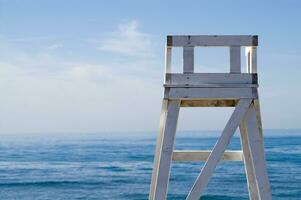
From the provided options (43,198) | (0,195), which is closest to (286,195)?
(43,198)

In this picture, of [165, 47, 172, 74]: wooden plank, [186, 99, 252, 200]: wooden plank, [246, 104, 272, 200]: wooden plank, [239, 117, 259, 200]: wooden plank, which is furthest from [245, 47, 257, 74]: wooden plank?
[165, 47, 172, 74]: wooden plank

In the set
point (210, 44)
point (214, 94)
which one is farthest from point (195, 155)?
point (210, 44)

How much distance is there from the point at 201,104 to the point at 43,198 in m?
21.9

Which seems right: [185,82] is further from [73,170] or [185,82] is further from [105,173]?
[73,170]

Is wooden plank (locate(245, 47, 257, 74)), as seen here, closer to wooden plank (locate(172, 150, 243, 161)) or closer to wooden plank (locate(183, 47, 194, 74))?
wooden plank (locate(183, 47, 194, 74))

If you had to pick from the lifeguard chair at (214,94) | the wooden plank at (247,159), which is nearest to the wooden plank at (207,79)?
the lifeguard chair at (214,94)

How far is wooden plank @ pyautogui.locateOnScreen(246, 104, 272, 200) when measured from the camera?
665 centimetres

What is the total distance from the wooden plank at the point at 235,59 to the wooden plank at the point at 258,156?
0.53 m

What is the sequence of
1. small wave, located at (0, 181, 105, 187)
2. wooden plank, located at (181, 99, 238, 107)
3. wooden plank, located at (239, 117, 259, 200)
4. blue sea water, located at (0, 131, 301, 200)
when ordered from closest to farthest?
wooden plank, located at (181, 99, 238, 107), wooden plank, located at (239, 117, 259, 200), blue sea water, located at (0, 131, 301, 200), small wave, located at (0, 181, 105, 187)

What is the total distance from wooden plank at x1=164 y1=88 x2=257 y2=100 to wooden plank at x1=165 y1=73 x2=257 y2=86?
83mm

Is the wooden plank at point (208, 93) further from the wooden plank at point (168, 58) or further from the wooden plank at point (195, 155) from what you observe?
the wooden plank at point (195, 155)

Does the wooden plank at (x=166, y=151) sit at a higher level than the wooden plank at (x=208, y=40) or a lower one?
lower

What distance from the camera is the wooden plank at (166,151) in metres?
6.65

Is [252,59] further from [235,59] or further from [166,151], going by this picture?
[166,151]
